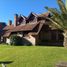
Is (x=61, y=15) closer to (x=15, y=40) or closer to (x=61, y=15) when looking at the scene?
(x=61, y=15)

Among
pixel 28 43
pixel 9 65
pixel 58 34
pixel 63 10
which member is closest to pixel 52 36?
pixel 58 34

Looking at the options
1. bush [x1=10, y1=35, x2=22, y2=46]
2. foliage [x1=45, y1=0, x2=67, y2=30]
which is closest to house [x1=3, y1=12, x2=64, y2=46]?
bush [x1=10, y1=35, x2=22, y2=46]

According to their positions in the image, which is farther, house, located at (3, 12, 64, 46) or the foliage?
house, located at (3, 12, 64, 46)

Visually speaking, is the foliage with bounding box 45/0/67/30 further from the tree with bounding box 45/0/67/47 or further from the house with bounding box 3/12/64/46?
the house with bounding box 3/12/64/46

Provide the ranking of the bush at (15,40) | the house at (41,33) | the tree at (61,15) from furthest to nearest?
the bush at (15,40), the house at (41,33), the tree at (61,15)

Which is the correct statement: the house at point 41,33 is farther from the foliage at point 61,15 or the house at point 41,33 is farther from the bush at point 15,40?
the foliage at point 61,15

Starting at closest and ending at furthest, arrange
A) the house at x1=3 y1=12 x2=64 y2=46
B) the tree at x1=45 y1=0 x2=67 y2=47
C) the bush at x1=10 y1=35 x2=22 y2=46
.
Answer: the tree at x1=45 y1=0 x2=67 y2=47
the house at x1=3 y1=12 x2=64 y2=46
the bush at x1=10 y1=35 x2=22 y2=46

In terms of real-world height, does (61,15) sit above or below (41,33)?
above

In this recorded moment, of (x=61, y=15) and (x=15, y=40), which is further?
(x=15, y=40)

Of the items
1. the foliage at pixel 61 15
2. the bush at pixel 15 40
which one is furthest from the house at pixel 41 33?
the foliage at pixel 61 15

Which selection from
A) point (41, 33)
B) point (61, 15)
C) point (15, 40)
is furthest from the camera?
point (41, 33)

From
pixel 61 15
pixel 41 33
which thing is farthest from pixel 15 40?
pixel 61 15

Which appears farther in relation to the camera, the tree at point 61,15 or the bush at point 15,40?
the bush at point 15,40

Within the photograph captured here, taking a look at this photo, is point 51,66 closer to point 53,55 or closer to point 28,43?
point 53,55
